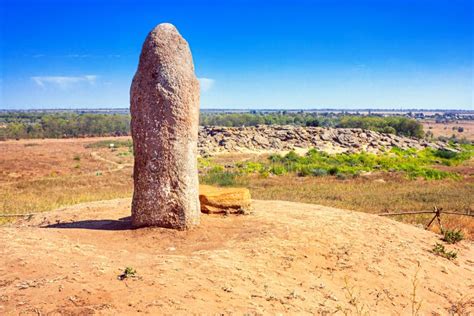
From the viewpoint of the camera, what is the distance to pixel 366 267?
7492mm

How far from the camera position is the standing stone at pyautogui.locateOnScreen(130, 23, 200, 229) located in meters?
8.05

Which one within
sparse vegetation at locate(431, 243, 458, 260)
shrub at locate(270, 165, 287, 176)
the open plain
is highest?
the open plain

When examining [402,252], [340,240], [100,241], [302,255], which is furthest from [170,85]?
[402,252]

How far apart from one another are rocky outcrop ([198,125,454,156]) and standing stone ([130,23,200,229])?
3428 centimetres

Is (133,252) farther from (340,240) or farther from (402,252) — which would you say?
(402,252)

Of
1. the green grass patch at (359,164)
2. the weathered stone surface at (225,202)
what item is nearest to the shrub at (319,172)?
the green grass patch at (359,164)

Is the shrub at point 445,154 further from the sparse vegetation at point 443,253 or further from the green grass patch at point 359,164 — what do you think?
the sparse vegetation at point 443,253

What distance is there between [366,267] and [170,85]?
5.22m

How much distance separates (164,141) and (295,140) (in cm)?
4048

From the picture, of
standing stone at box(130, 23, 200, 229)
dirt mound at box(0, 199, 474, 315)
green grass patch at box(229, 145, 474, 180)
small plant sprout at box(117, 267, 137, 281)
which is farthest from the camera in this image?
green grass patch at box(229, 145, 474, 180)

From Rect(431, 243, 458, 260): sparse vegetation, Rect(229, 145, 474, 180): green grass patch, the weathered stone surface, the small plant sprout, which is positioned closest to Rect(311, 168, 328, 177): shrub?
Rect(229, 145, 474, 180): green grass patch

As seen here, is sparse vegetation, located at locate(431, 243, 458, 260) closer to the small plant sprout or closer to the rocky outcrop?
the small plant sprout

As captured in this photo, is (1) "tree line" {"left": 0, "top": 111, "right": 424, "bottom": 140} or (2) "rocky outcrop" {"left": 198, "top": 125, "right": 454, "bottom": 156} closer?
(2) "rocky outcrop" {"left": 198, "top": 125, "right": 454, "bottom": 156}

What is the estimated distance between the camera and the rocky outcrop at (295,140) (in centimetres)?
4512
